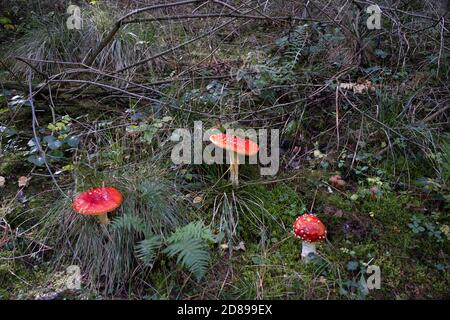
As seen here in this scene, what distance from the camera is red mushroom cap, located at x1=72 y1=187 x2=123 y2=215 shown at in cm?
272

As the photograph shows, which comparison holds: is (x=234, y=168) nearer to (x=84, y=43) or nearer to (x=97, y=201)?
(x=97, y=201)

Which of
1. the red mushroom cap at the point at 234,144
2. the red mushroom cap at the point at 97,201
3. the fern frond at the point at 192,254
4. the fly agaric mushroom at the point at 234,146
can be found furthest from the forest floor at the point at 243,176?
the red mushroom cap at the point at 234,144

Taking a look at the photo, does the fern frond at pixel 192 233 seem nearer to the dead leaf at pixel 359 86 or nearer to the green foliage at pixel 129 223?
the green foliage at pixel 129 223

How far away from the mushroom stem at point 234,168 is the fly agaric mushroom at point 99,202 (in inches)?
36.7

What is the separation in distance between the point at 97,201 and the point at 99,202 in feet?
0.05

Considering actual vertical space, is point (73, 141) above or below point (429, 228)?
above

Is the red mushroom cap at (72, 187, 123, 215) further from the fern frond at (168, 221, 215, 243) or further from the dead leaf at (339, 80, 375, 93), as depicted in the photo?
the dead leaf at (339, 80, 375, 93)

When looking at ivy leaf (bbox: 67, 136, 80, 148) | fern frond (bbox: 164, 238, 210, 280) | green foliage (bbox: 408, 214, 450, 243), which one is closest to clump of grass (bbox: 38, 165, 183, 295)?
fern frond (bbox: 164, 238, 210, 280)

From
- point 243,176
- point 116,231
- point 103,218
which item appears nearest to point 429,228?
point 243,176

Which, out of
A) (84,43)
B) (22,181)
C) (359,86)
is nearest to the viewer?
(22,181)

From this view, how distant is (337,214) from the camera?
3170 millimetres

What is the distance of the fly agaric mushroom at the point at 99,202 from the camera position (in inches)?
107

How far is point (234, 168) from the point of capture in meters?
3.29
